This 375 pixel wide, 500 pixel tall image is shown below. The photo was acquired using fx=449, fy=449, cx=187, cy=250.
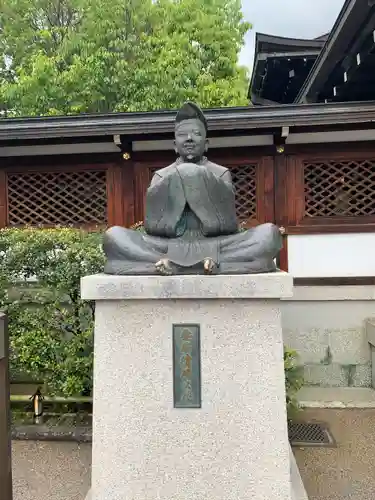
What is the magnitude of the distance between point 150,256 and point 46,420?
129 inches

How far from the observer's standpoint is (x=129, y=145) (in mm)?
6707

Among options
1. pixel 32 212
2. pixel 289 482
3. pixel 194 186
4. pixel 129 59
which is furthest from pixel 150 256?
pixel 129 59

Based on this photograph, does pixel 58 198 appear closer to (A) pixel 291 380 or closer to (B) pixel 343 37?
(A) pixel 291 380

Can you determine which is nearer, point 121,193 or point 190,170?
point 190,170

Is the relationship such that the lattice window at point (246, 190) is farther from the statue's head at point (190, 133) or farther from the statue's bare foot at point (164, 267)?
the statue's bare foot at point (164, 267)

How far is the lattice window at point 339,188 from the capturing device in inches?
255

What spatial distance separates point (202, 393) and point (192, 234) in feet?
3.51

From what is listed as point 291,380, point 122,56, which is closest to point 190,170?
point 291,380

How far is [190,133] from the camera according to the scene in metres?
3.18

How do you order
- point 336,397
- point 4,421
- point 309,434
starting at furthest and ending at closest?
point 336,397 → point 309,434 → point 4,421

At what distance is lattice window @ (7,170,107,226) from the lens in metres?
6.97

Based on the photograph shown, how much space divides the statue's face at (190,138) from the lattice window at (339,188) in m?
3.79

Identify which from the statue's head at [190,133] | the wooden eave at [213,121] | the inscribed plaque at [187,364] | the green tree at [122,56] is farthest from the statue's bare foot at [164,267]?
the green tree at [122,56]

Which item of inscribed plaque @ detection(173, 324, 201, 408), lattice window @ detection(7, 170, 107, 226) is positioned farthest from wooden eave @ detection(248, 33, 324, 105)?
inscribed plaque @ detection(173, 324, 201, 408)
